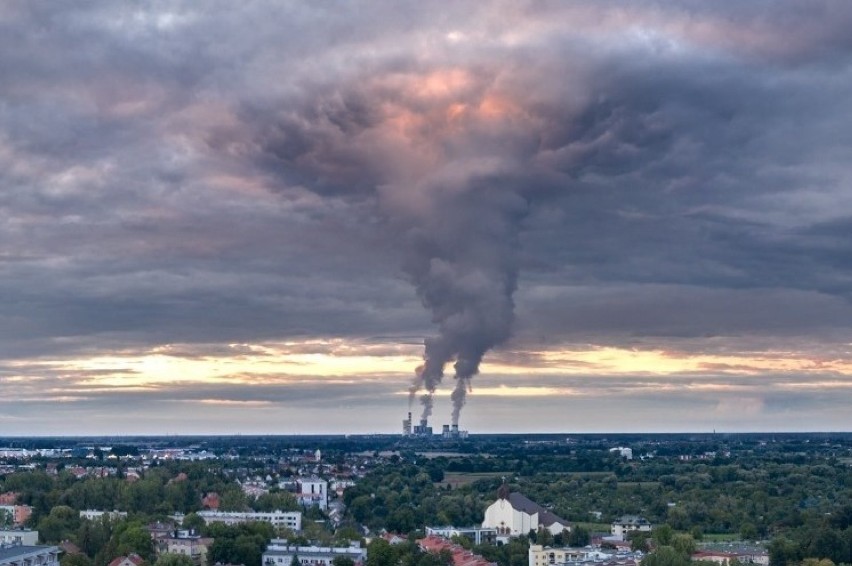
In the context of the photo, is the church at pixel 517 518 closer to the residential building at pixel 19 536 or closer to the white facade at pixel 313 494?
the white facade at pixel 313 494

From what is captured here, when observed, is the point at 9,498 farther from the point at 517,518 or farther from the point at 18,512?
the point at 517,518

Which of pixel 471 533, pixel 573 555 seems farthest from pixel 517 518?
pixel 573 555

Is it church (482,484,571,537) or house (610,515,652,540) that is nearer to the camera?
house (610,515,652,540)

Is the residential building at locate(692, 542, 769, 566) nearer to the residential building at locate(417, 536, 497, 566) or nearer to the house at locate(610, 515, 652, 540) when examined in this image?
the residential building at locate(417, 536, 497, 566)

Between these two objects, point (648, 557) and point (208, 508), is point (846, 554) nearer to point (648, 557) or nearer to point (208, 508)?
point (648, 557)

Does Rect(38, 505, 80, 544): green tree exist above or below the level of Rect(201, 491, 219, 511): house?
below

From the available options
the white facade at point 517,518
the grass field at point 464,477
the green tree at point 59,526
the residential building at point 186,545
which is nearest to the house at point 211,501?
the green tree at point 59,526

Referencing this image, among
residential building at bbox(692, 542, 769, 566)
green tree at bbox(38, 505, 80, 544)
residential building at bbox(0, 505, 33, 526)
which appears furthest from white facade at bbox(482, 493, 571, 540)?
residential building at bbox(0, 505, 33, 526)

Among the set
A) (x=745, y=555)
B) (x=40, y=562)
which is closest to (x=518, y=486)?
(x=745, y=555)
